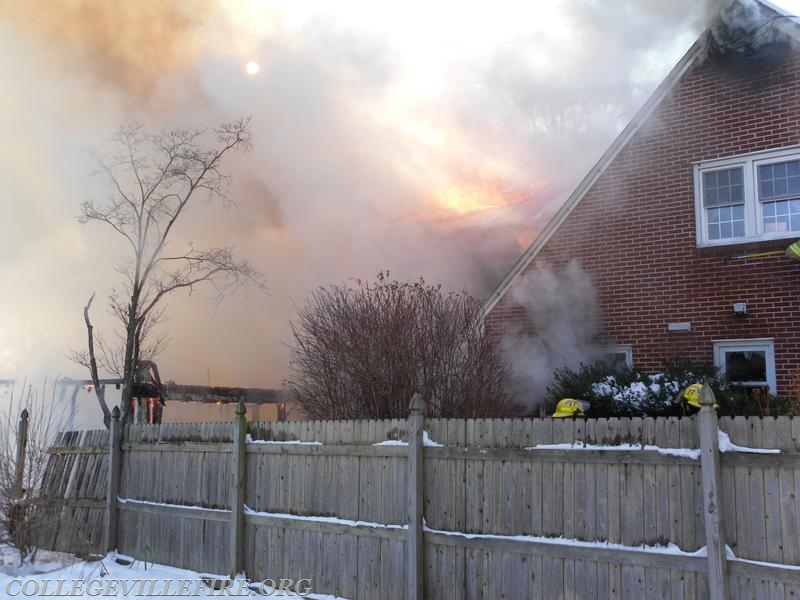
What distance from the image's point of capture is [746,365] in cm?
925

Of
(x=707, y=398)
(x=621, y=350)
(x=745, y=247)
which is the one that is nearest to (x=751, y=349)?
(x=745, y=247)

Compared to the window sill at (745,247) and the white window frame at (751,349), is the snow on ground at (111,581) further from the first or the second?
the window sill at (745,247)

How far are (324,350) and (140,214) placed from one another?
272 inches

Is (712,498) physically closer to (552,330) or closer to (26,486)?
(552,330)

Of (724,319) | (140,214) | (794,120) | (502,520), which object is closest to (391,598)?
(502,520)

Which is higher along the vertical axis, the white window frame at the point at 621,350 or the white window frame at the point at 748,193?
the white window frame at the point at 748,193

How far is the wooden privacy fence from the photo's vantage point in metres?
4.52

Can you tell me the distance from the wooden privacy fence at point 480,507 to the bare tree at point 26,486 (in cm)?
112

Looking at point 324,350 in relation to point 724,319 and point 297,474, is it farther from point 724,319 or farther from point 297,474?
point 724,319

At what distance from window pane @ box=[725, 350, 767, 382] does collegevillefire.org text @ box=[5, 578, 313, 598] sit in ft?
20.0

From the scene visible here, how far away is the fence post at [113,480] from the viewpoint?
29.0 ft

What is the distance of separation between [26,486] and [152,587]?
269 cm

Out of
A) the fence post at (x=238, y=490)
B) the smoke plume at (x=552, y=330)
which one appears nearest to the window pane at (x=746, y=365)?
the smoke plume at (x=552, y=330)

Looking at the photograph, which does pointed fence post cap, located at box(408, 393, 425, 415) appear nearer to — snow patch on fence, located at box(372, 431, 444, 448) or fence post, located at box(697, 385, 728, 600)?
snow patch on fence, located at box(372, 431, 444, 448)
